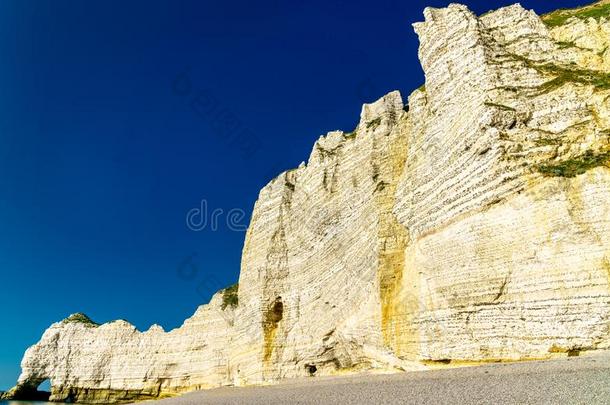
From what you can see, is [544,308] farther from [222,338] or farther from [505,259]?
[222,338]

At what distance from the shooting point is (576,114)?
1438cm

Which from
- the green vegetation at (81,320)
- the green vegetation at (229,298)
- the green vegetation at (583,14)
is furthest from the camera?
the green vegetation at (81,320)

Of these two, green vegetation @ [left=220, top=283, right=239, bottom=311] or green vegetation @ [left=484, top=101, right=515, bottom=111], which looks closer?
green vegetation @ [left=484, top=101, right=515, bottom=111]

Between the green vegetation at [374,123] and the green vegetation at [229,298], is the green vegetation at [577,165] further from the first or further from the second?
the green vegetation at [229,298]

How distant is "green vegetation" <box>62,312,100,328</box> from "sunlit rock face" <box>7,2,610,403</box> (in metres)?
24.5

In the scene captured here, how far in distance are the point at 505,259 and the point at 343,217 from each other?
473 inches

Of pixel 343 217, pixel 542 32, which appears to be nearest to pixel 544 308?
pixel 542 32

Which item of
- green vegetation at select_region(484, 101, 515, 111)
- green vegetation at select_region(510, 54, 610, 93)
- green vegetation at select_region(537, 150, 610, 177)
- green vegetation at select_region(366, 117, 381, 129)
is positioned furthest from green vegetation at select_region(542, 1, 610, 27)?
green vegetation at select_region(366, 117, 381, 129)

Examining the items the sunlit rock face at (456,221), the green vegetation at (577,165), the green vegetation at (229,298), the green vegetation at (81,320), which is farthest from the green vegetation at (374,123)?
the green vegetation at (81,320)

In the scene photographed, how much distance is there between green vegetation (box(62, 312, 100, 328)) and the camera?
4834 cm

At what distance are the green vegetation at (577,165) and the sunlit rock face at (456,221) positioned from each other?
0.05m

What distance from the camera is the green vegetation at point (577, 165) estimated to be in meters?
12.8

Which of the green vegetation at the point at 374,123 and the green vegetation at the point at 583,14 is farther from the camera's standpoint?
the green vegetation at the point at 374,123

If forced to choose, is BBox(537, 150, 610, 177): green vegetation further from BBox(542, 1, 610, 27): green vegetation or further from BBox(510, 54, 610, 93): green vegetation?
BBox(542, 1, 610, 27): green vegetation
